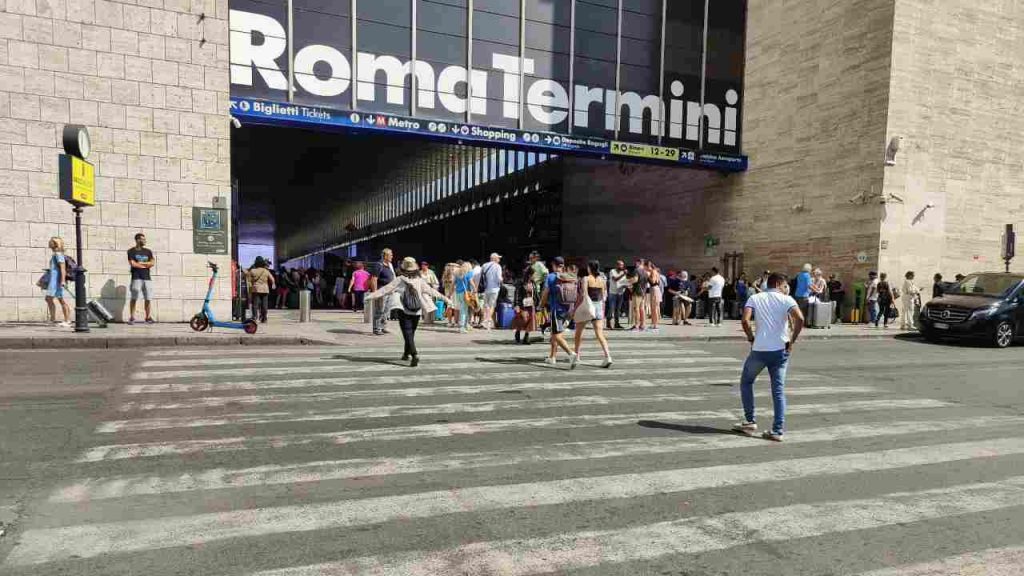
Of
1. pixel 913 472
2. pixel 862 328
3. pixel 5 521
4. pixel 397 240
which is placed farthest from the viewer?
pixel 397 240

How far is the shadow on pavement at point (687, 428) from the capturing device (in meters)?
5.93

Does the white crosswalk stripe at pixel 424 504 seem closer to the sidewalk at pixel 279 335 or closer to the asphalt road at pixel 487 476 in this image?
the asphalt road at pixel 487 476

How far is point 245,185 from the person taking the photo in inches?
1812

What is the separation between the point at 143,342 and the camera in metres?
11.0

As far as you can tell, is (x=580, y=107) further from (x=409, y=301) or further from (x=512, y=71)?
(x=409, y=301)

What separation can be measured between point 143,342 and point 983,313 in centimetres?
1843

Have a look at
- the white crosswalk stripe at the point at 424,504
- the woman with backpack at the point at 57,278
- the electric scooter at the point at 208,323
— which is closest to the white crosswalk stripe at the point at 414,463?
the white crosswalk stripe at the point at 424,504

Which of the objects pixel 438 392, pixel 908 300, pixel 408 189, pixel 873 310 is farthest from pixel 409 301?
pixel 408 189

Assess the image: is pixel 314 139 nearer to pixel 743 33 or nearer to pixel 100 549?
pixel 743 33

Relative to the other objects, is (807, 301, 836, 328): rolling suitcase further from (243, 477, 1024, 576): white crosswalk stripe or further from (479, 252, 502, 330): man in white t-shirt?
(243, 477, 1024, 576): white crosswalk stripe

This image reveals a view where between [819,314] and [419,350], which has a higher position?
[819,314]

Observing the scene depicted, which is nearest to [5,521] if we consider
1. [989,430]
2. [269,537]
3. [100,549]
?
[100,549]

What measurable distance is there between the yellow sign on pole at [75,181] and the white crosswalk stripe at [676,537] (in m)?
11.1

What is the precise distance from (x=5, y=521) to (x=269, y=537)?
163 centimetres
